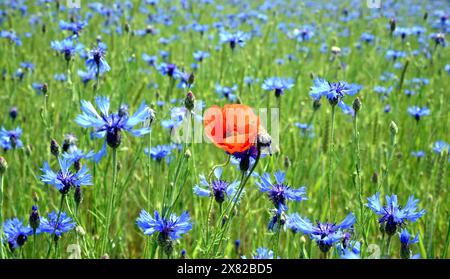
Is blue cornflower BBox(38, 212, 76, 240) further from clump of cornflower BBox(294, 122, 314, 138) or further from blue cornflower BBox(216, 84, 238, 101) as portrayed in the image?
blue cornflower BBox(216, 84, 238, 101)

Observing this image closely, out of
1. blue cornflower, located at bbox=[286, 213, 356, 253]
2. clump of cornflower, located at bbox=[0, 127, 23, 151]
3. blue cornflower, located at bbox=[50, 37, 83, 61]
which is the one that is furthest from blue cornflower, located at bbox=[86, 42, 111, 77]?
blue cornflower, located at bbox=[286, 213, 356, 253]

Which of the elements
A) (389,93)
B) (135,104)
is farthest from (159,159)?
(389,93)

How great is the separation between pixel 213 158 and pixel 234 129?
1101 mm

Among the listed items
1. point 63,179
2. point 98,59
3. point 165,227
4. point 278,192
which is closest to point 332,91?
point 278,192

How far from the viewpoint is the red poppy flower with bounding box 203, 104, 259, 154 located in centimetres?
84

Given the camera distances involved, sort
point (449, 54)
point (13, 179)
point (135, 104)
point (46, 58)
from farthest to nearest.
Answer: point (449, 54) → point (46, 58) → point (135, 104) → point (13, 179)

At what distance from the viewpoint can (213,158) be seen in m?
1.95

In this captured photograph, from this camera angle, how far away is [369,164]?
1.87 m

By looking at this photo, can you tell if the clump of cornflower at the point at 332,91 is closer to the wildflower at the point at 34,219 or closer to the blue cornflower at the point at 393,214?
the blue cornflower at the point at 393,214

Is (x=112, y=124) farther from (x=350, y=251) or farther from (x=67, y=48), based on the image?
(x=67, y=48)

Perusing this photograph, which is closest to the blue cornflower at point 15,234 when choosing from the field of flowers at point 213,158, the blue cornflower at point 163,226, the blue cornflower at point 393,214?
the field of flowers at point 213,158
